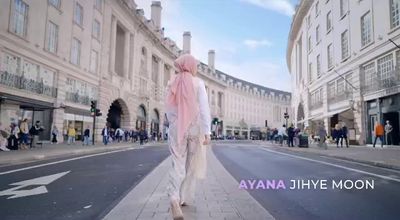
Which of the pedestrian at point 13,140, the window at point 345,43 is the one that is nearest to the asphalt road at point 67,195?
the pedestrian at point 13,140

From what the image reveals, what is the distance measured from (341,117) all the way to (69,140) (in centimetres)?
2167

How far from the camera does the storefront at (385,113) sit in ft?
69.7

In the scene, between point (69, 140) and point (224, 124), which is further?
point (224, 124)

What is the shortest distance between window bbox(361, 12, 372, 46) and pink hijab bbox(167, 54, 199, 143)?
23.4 meters

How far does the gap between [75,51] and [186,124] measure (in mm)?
29215

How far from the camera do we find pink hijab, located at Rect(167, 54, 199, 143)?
3924mm

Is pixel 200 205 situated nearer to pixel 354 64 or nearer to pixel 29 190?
pixel 29 190

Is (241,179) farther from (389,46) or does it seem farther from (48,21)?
(48,21)

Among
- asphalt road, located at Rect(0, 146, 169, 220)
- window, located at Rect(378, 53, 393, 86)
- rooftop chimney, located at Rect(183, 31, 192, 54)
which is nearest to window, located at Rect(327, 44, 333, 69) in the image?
window, located at Rect(378, 53, 393, 86)

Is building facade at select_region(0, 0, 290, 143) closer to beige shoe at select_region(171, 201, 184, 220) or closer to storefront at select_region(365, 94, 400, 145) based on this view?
beige shoe at select_region(171, 201, 184, 220)

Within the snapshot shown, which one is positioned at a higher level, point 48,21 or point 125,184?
point 48,21

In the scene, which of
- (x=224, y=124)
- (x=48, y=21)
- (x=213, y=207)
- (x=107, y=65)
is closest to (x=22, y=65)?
(x=48, y=21)

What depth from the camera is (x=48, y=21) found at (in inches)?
1026

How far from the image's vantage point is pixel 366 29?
24922 mm
